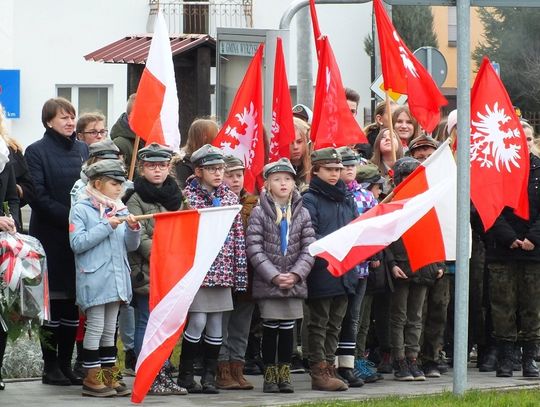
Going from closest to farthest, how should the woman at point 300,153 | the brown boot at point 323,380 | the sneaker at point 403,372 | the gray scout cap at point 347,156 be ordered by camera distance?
1. the brown boot at point 323,380
2. the gray scout cap at point 347,156
3. the sneaker at point 403,372
4. the woman at point 300,153

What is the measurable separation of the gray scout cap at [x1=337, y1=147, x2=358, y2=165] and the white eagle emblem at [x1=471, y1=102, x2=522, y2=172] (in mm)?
1168

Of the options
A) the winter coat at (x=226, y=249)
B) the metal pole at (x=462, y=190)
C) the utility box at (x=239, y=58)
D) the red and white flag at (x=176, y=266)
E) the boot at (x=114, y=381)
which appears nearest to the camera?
the red and white flag at (x=176, y=266)

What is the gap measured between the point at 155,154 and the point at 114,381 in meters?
1.70

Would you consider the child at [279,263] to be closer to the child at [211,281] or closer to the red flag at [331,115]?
the child at [211,281]

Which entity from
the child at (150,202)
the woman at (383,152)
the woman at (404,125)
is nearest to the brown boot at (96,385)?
the child at (150,202)

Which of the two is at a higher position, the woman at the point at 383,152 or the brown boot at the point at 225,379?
the woman at the point at 383,152

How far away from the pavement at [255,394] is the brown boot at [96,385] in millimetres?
92

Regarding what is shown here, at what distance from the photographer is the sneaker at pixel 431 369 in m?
12.3

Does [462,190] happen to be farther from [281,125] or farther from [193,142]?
[193,142]

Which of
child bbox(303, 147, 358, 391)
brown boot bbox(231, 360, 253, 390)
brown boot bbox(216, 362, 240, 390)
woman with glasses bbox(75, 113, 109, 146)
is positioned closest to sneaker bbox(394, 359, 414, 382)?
child bbox(303, 147, 358, 391)

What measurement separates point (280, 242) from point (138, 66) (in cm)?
621

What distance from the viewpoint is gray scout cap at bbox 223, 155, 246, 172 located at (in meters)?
11.6

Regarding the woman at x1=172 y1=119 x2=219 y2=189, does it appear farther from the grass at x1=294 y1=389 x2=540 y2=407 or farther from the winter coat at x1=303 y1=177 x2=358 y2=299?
the grass at x1=294 y1=389 x2=540 y2=407

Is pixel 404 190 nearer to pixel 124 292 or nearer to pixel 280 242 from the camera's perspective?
pixel 280 242
